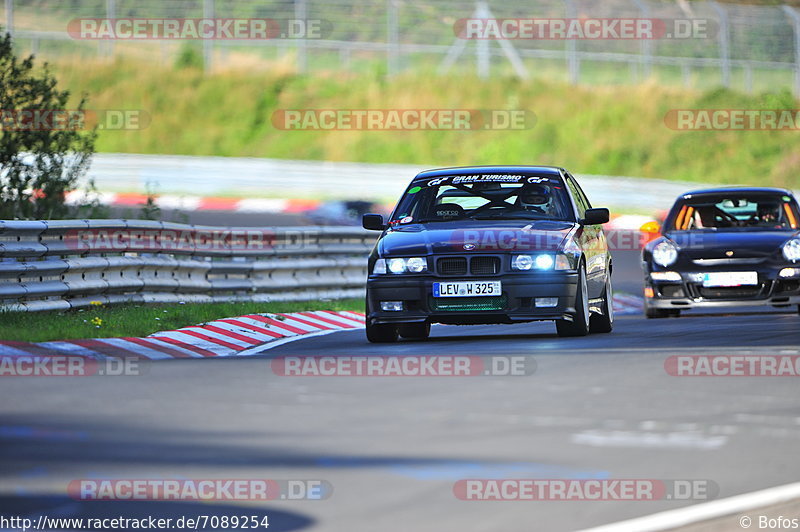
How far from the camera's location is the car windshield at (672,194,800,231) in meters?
16.6

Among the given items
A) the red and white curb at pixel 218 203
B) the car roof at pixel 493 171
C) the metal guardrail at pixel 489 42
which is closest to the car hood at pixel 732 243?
the car roof at pixel 493 171

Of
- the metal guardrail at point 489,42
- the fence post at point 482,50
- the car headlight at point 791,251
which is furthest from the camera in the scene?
the fence post at point 482,50

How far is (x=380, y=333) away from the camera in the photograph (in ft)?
42.6

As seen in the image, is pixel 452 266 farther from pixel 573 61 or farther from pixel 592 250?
pixel 573 61

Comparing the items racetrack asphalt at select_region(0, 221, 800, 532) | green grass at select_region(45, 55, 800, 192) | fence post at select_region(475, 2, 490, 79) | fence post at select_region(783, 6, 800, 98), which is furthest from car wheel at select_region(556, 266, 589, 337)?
green grass at select_region(45, 55, 800, 192)

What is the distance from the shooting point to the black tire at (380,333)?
42.4 feet

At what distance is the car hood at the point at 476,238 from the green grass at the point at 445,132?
2939cm

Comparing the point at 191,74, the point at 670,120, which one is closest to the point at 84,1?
the point at 191,74

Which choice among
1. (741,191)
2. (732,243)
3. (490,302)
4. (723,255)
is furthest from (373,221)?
(741,191)

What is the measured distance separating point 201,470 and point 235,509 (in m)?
0.67

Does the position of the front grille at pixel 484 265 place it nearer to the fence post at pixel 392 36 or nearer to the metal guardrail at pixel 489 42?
the metal guardrail at pixel 489 42

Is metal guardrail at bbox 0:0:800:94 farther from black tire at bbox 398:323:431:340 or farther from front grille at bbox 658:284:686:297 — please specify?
black tire at bbox 398:323:431:340

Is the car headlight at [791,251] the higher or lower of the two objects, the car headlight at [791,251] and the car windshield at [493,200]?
the lower

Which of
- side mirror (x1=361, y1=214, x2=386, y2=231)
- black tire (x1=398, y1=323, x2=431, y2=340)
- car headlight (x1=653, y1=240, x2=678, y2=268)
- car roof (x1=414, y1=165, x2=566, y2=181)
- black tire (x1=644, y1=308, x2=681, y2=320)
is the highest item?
car roof (x1=414, y1=165, x2=566, y2=181)
